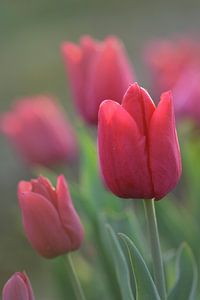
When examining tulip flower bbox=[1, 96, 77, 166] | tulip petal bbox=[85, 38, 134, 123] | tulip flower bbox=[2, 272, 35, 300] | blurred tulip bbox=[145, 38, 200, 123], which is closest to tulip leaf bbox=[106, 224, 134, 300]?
tulip flower bbox=[2, 272, 35, 300]

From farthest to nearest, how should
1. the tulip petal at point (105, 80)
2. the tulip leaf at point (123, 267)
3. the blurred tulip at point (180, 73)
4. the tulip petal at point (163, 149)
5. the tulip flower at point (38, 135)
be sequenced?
the tulip flower at point (38, 135)
the blurred tulip at point (180, 73)
the tulip petal at point (105, 80)
the tulip leaf at point (123, 267)
the tulip petal at point (163, 149)

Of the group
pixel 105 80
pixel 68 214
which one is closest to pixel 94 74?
pixel 105 80

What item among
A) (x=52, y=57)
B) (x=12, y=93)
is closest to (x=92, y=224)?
(x=12, y=93)

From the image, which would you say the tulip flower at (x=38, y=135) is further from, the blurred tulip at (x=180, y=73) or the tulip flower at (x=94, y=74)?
the tulip flower at (x=94, y=74)

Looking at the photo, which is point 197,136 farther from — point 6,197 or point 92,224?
point 6,197

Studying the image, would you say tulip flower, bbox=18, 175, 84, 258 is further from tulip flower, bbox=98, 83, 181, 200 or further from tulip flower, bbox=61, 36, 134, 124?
tulip flower, bbox=61, 36, 134, 124

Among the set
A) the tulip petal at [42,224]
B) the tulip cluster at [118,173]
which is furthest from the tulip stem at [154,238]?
the tulip petal at [42,224]

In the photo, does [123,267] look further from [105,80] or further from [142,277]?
[105,80]
